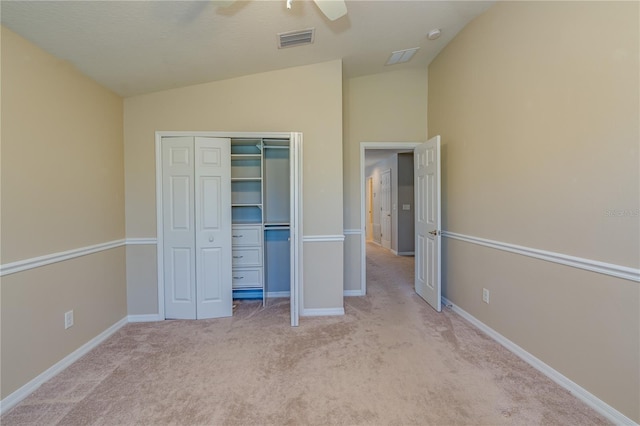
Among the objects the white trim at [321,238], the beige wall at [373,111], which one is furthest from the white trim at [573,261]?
the beige wall at [373,111]

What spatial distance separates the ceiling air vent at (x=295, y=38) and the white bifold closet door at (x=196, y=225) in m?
1.10

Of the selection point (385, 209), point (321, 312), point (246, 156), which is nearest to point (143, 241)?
point (246, 156)

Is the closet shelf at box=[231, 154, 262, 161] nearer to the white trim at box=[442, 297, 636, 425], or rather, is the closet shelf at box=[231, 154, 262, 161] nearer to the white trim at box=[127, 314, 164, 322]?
the white trim at box=[127, 314, 164, 322]

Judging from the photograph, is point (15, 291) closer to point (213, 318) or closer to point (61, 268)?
point (61, 268)

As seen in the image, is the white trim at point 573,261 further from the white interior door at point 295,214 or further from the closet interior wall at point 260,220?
the closet interior wall at point 260,220

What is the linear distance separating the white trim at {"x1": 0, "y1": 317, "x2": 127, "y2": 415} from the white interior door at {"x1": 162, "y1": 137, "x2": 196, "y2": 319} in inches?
21.9

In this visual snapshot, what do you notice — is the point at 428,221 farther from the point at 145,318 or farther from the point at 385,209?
the point at 385,209

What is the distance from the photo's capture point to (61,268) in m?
2.09

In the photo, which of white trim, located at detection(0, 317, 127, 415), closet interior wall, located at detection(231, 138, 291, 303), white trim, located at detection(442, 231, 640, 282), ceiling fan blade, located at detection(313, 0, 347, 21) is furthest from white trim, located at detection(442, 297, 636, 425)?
white trim, located at detection(0, 317, 127, 415)

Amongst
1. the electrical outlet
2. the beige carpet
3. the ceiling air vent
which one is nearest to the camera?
the beige carpet

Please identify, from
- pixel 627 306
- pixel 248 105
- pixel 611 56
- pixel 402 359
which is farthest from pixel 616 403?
pixel 248 105

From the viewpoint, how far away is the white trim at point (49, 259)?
5.56ft

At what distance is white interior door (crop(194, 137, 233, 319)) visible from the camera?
290 cm

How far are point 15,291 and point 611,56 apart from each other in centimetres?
388
